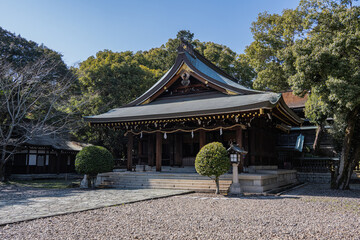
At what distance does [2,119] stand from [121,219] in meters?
16.7

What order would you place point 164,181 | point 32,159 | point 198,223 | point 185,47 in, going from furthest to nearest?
point 32,159 → point 185,47 → point 164,181 → point 198,223

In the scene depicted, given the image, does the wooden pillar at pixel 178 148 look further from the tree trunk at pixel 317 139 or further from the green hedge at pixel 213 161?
the tree trunk at pixel 317 139

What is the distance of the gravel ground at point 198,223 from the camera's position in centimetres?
506

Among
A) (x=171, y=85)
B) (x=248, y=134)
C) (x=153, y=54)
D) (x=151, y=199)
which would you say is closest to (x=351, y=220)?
(x=151, y=199)

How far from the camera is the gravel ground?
506 centimetres

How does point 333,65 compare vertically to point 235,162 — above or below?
above

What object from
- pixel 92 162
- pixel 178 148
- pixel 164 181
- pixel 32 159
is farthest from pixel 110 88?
pixel 164 181

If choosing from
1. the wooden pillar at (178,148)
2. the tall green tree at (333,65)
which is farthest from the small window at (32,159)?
the tall green tree at (333,65)

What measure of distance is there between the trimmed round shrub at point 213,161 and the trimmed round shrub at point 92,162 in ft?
17.2

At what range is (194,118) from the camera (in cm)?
1381

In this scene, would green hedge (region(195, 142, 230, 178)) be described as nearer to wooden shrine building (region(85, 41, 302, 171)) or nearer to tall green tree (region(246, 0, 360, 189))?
wooden shrine building (region(85, 41, 302, 171))

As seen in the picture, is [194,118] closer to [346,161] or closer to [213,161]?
[213,161]

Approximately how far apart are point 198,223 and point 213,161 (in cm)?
489

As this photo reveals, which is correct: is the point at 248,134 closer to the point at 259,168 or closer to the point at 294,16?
the point at 259,168
